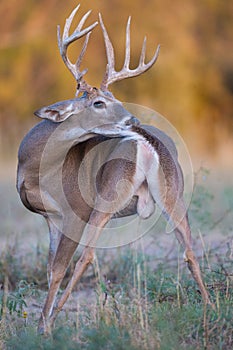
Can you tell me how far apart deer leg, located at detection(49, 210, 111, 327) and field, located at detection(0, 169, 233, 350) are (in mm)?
119

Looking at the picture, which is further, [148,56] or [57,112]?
[148,56]

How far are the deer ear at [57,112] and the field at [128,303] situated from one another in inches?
46.7

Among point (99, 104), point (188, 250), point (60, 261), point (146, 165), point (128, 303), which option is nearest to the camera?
point (128, 303)

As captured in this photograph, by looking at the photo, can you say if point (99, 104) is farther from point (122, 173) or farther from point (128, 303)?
point (128, 303)

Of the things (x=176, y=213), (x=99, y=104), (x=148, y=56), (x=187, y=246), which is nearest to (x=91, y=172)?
(x=99, y=104)

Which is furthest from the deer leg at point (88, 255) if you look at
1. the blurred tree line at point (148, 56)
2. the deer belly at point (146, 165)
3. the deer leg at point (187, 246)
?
the blurred tree line at point (148, 56)

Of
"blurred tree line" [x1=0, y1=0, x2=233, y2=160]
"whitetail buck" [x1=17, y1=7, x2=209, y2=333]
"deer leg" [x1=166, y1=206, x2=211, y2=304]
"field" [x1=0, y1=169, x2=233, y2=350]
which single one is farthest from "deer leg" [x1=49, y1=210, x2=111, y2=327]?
"blurred tree line" [x1=0, y1=0, x2=233, y2=160]

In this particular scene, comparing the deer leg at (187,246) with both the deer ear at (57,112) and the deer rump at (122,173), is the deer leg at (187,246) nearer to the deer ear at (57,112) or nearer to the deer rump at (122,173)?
the deer rump at (122,173)

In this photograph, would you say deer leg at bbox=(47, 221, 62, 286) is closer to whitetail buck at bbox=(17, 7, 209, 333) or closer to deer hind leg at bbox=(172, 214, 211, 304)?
whitetail buck at bbox=(17, 7, 209, 333)

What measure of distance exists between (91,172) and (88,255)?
0.92 m

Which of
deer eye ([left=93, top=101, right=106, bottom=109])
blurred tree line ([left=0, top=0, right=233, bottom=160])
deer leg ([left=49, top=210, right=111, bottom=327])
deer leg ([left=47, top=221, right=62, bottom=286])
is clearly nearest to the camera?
deer leg ([left=49, top=210, right=111, bottom=327])

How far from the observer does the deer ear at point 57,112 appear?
618 cm

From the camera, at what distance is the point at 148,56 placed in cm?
2155

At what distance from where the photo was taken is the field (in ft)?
15.0
